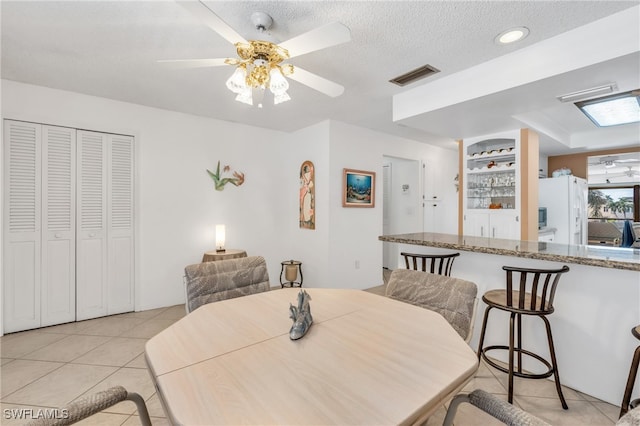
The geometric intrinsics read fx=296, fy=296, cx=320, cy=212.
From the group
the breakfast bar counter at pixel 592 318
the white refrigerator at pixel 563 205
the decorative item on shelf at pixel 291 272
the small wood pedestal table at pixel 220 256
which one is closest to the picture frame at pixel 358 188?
the decorative item on shelf at pixel 291 272

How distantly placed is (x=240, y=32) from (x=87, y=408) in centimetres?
219

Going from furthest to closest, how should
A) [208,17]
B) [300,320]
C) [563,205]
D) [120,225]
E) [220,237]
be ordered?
[563,205] → [220,237] → [120,225] → [208,17] → [300,320]

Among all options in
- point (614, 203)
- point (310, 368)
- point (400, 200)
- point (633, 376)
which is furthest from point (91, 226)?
point (614, 203)

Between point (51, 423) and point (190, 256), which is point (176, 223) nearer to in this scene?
point (190, 256)

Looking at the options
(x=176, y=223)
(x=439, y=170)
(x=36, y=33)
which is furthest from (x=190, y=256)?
(x=439, y=170)

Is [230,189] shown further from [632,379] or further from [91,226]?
[632,379]

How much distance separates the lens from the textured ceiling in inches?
71.6

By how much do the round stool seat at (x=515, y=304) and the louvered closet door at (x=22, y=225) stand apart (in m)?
4.17

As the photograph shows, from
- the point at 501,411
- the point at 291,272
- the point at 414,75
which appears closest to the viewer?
the point at 501,411

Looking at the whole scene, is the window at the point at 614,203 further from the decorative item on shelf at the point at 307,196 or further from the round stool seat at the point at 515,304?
the decorative item on shelf at the point at 307,196

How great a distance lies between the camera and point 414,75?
8.83 ft

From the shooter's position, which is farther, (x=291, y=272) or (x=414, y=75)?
(x=291, y=272)

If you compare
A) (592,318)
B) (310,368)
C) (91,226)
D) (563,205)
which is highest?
(563,205)

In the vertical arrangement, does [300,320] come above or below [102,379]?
above
